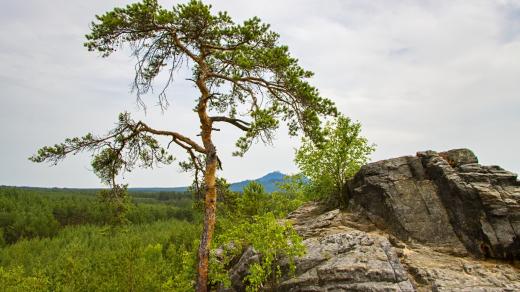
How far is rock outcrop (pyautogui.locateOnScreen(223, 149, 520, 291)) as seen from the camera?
12672 millimetres

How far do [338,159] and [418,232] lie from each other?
603 cm

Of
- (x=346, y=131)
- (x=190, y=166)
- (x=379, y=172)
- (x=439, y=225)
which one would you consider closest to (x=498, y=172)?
(x=439, y=225)

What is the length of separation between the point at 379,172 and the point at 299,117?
16.4 feet

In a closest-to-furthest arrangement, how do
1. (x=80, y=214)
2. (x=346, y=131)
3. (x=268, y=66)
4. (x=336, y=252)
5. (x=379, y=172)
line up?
1. (x=336, y=252)
2. (x=268, y=66)
3. (x=379, y=172)
4. (x=346, y=131)
5. (x=80, y=214)

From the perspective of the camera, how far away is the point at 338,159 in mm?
20453

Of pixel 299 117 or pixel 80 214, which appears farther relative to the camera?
pixel 80 214

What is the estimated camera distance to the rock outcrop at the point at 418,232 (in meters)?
12.7

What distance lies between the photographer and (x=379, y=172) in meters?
18.4

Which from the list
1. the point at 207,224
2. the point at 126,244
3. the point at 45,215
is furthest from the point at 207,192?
the point at 45,215

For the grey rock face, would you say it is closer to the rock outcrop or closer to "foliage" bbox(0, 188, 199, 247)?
the rock outcrop

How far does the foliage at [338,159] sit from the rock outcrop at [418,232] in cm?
145

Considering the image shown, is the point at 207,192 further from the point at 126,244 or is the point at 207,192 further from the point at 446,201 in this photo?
the point at 126,244

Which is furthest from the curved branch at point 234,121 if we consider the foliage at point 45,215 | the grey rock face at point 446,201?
the foliage at point 45,215

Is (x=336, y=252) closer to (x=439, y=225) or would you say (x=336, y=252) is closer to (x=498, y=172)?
(x=439, y=225)
